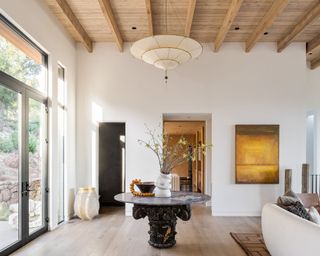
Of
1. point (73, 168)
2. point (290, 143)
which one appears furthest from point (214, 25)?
point (73, 168)

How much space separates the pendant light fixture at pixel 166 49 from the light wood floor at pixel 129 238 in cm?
277

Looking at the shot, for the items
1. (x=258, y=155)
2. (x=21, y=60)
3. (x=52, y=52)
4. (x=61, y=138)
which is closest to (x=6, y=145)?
(x=21, y=60)

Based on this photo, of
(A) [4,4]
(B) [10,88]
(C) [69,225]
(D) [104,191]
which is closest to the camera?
(A) [4,4]

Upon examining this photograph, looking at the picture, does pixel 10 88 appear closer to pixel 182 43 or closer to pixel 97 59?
pixel 182 43

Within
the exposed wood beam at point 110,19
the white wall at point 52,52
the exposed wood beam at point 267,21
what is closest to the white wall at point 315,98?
the exposed wood beam at point 267,21

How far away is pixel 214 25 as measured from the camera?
6.11m

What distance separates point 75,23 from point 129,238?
418 cm

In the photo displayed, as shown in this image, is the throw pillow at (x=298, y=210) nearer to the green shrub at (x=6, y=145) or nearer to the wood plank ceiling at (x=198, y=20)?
the wood plank ceiling at (x=198, y=20)

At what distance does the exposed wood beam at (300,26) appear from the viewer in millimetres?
5276

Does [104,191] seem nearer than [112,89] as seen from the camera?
No

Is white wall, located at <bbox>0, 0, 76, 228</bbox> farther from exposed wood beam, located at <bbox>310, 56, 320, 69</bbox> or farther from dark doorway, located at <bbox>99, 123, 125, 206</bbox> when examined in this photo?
exposed wood beam, located at <bbox>310, 56, 320, 69</bbox>

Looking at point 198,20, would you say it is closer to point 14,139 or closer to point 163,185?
point 163,185

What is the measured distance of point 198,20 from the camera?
19.4 ft

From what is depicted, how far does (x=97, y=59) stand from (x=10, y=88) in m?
3.07
